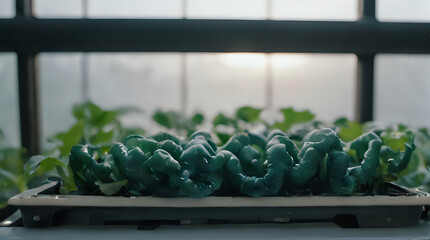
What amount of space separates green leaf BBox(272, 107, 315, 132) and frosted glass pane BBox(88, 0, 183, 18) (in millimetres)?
813

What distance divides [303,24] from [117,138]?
65 cm

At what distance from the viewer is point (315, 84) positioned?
5.89 ft

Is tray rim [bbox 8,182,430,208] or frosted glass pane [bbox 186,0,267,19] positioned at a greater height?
frosted glass pane [bbox 186,0,267,19]

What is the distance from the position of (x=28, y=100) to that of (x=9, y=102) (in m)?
0.21

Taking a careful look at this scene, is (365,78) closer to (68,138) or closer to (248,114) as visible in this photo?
(248,114)

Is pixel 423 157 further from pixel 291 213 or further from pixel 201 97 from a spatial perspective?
pixel 201 97

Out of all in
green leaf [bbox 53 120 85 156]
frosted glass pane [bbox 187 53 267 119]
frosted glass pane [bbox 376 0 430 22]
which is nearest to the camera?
green leaf [bbox 53 120 85 156]

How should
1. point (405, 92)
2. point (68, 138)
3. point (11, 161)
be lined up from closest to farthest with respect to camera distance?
1. point (68, 138)
2. point (11, 161)
3. point (405, 92)

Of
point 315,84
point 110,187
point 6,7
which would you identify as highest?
point 6,7

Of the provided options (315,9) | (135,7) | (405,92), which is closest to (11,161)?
(135,7)

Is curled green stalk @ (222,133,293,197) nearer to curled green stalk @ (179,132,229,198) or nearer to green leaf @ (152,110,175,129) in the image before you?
curled green stalk @ (179,132,229,198)

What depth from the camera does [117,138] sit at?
0.68 metres

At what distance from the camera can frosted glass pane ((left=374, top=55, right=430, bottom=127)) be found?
1.60 metres

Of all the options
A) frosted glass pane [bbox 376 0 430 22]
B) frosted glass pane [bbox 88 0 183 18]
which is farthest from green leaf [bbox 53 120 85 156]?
frosted glass pane [bbox 376 0 430 22]
